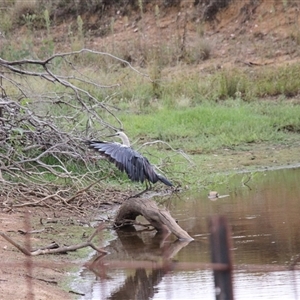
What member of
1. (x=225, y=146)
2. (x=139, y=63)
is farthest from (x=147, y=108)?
(x=139, y=63)

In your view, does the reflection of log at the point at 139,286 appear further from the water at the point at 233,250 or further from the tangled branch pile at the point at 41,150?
the tangled branch pile at the point at 41,150

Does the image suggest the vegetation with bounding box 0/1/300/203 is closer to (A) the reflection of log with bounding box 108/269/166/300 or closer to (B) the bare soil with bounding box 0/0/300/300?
(B) the bare soil with bounding box 0/0/300/300

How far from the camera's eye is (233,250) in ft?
21.8

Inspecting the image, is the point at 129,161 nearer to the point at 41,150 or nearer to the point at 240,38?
the point at 41,150

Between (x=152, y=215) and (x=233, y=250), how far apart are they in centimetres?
91

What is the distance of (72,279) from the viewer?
605 cm

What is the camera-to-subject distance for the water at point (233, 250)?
5.60 metres

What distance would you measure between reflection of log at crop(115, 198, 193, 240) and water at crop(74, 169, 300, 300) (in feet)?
0.34

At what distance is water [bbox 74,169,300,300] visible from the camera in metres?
5.60

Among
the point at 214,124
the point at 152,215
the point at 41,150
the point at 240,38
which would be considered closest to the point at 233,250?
the point at 152,215

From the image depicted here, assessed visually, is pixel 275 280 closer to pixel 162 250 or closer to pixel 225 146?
pixel 162 250

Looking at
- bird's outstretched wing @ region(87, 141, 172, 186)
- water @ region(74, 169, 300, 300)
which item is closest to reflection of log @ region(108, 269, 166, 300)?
water @ region(74, 169, 300, 300)

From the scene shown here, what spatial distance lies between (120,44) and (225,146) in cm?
862

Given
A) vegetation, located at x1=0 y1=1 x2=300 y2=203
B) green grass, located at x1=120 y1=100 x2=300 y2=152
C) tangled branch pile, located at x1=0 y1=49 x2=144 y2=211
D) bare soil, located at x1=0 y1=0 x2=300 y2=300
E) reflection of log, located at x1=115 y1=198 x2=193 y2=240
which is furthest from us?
green grass, located at x1=120 y1=100 x2=300 y2=152
